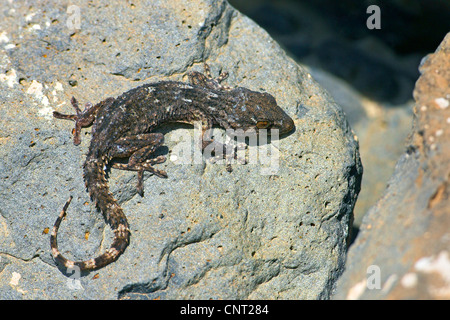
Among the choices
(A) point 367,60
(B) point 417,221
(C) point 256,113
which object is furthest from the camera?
(A) point 367,60

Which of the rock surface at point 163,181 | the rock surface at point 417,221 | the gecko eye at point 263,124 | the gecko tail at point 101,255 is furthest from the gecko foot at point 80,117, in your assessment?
the rock surface at point 417,221

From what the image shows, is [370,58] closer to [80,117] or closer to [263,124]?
[263,124]

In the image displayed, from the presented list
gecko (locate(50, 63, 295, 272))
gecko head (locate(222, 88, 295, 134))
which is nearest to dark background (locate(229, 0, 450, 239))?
gecko head (locate(222, 88, 295, 134))

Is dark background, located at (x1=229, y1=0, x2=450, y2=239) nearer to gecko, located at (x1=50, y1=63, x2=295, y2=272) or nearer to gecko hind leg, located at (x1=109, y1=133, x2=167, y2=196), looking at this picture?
gecko, located at (x1=50, y1=63, x2=295, y2=272)

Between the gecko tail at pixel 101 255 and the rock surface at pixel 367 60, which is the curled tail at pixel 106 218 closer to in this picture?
the gecko tail at pixel 101 255

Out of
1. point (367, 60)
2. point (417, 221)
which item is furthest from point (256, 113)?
point (367, 60)
